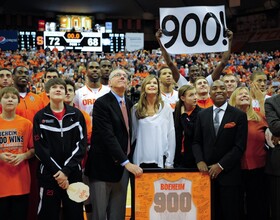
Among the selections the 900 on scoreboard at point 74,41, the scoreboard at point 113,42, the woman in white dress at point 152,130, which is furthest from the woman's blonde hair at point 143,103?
the scoreboard at point 113,42

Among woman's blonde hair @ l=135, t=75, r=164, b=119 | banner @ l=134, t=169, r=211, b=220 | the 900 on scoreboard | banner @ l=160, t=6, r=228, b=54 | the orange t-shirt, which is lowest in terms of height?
banner @ l=134, t=169, r=211, b=220

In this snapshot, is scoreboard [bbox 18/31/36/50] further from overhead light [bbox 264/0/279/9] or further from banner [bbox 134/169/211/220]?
banner [bbox 134/169/211/220]

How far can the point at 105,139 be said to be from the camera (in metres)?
3.76

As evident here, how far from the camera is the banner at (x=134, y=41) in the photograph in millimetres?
26750

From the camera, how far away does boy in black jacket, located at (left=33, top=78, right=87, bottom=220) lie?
3.64 metres

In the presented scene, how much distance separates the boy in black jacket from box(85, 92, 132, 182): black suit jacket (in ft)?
0.48

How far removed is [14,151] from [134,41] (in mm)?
23710

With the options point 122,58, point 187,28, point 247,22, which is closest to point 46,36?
point 122,58

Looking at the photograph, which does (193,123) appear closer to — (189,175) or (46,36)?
(189,175)

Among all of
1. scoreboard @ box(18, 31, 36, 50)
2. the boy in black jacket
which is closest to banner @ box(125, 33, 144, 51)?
scoreboard @ box(18, 31, 36, 50)

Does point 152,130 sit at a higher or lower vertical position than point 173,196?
higher

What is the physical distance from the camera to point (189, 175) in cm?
385

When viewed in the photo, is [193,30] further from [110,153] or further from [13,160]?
[13,160]

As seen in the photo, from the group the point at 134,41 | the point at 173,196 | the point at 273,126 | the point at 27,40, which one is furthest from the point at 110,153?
the point at 27,40
